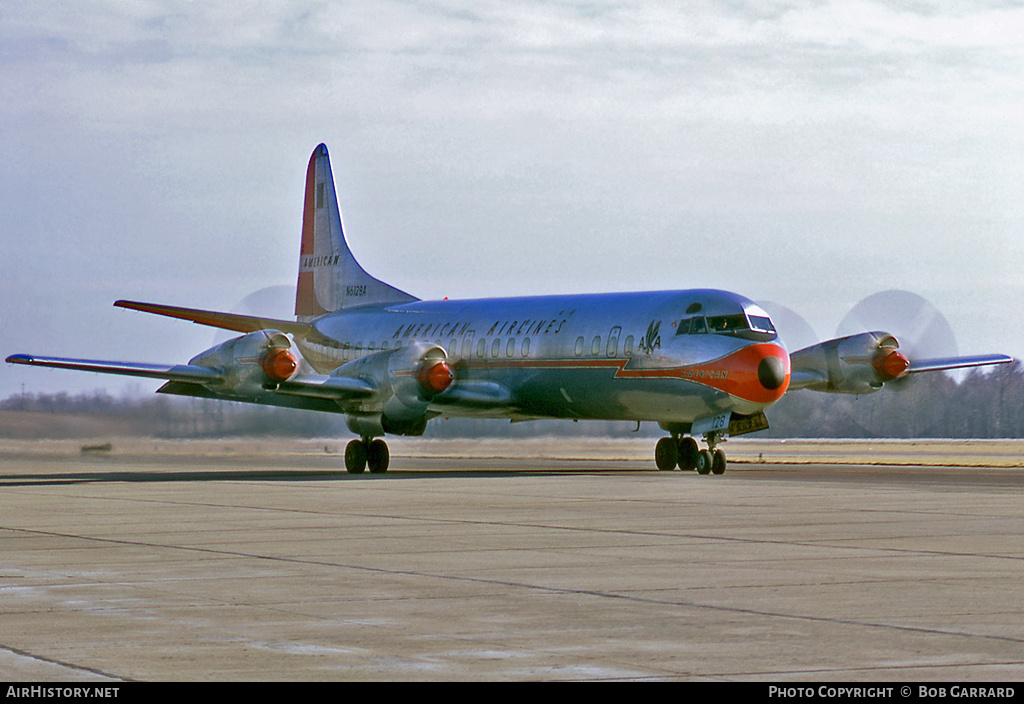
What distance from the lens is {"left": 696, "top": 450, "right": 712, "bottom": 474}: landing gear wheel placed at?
33.1 metres

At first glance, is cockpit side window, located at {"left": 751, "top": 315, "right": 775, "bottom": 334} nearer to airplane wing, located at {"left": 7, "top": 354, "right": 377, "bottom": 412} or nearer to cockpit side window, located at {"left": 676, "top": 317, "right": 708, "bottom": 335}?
cockpit side window, located at {"left": 676, "top": 317, "right": 708, "bottom": 335}

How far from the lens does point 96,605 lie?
10992mm

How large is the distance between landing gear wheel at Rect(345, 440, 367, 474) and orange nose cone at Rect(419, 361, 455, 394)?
303cm

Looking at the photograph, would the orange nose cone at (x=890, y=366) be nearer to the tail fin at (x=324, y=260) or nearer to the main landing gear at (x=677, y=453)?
the main landing gear at (x=677, y=453)

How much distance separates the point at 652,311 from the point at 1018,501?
12.5 m

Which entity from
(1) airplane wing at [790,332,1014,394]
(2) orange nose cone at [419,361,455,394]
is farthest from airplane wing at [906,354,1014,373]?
(2) orange nose cone at [419,361,455,394]

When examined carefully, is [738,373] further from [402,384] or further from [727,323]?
[402,384]

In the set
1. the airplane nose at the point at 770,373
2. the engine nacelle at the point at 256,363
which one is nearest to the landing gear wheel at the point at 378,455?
the engine nacelle at the point at 256,363

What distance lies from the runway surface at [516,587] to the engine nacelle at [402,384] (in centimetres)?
1060

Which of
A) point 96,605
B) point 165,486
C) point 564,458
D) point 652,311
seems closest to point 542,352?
point 652,311

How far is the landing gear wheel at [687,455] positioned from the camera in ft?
117

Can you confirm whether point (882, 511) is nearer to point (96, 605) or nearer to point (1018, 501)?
point (1018, 501)

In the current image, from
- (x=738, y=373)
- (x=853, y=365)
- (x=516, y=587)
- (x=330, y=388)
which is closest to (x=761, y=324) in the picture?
(x=738, y=373)

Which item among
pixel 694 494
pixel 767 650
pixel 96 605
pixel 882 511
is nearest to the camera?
pixel 767 650
